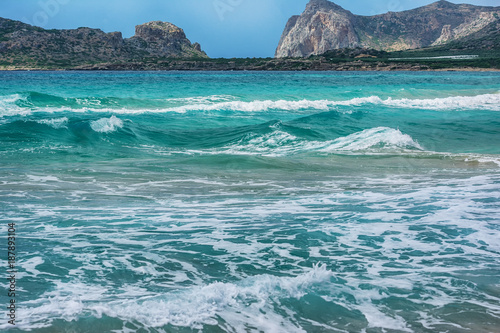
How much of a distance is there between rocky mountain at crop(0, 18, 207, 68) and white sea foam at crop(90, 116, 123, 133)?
118 meters

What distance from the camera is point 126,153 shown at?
14195 mm

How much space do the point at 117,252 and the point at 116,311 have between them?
5.20ft

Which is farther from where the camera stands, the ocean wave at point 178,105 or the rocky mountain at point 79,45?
the rocky mountain at point 79,45

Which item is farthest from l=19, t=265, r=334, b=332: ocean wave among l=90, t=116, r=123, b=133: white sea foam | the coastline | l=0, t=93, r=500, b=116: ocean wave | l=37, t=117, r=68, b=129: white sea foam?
the coastline

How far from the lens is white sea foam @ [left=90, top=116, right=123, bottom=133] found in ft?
57.2

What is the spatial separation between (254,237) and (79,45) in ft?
517

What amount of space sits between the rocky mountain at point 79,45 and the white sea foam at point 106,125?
118 metres

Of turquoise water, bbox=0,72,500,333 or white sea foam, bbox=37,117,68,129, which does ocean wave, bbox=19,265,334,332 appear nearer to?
turquoise water, bbox=0,72,500,333

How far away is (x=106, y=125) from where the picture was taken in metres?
17.8

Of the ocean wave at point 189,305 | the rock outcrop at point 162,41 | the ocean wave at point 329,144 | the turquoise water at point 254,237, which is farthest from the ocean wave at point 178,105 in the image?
the rock outcrop at point 162,41

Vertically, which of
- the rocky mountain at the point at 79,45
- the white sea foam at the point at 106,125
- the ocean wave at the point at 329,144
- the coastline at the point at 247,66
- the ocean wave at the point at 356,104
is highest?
the rocky mountain at the point at 79,45

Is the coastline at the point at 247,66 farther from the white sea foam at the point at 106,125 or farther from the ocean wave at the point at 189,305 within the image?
the ocean wave at the point at 189,305

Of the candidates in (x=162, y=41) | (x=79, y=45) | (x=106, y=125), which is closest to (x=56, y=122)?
(x=106, y=125)

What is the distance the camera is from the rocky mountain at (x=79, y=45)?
433ft
